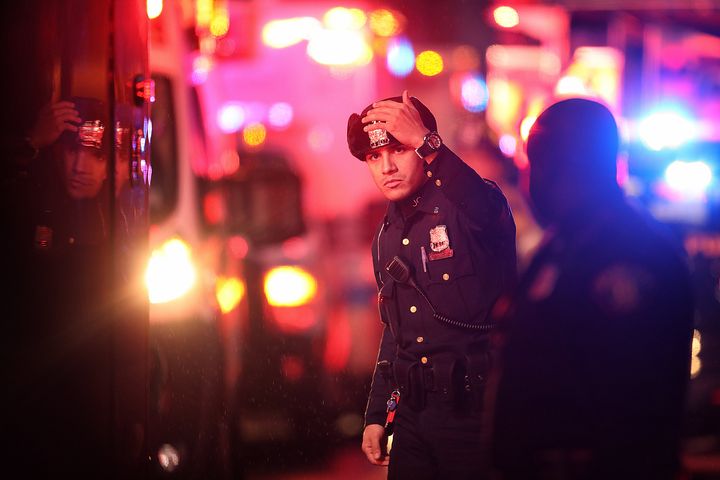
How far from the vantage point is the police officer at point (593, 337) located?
237 cm

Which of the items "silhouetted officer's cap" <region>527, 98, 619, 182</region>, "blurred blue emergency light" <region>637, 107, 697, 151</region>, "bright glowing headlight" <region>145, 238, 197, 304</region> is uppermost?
"blurred blue emergency light" <region>637, 107, 697, 151</region>

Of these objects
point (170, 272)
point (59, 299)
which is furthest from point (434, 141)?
point (170, 272)

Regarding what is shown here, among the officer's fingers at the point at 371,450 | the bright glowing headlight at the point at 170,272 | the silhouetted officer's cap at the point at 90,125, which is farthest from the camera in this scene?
the bright glowing headlight at the point at 170,272

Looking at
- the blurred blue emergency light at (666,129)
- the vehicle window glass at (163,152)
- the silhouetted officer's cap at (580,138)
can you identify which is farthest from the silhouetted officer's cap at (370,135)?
the blurred blue emergency light at (666,129)

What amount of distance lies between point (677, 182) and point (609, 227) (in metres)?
6.71

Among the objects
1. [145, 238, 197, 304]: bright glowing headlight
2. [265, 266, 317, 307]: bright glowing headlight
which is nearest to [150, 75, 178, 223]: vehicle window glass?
[145, 238, 197, 304]: bright glowing headlight

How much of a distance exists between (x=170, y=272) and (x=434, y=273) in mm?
3034

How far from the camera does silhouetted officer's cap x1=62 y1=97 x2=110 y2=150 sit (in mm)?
3066

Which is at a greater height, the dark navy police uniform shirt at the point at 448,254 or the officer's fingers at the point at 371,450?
the dark navy police uniform shirt at the point at 448,254

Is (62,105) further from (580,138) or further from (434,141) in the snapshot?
(580,138)

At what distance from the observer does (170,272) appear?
5547 millimetres

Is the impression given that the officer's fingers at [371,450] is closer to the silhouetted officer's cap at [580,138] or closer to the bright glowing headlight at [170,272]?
the silhouetted officer's cap at [580,138]

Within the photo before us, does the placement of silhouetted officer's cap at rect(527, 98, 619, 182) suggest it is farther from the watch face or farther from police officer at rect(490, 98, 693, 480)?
the watch face

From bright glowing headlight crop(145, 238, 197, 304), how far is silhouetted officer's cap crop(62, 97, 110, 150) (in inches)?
86.0
